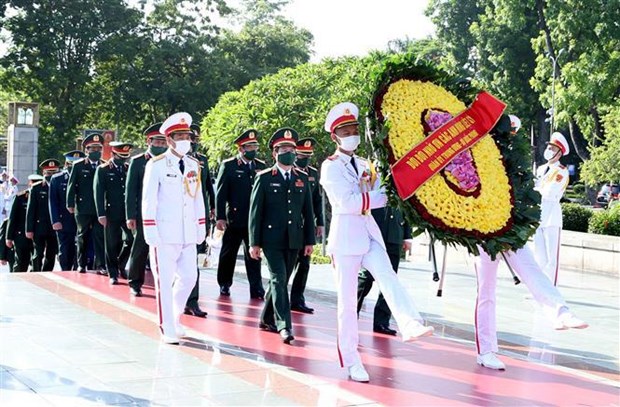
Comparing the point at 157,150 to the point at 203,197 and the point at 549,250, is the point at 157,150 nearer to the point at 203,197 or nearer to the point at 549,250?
the point at 203,197

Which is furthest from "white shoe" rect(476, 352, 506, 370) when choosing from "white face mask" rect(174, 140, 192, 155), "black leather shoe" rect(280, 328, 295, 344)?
"white face mask" rect(174, 140, 192, 155)

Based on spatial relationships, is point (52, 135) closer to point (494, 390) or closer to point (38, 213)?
point (38, 213)

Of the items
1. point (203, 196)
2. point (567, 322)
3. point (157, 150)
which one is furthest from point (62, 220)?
point (567, 322)

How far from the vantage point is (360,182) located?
6.44 meters

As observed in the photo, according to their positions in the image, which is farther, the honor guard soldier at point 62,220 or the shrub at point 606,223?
the shrub at point 606,223

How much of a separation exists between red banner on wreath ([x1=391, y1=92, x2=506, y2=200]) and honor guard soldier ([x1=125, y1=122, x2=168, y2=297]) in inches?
146

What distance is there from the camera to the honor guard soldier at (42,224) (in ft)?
42.7

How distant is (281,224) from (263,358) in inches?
53.7

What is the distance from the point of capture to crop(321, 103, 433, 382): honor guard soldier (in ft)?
20.8

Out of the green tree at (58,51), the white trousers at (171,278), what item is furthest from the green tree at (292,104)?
the green tree at (58,51)

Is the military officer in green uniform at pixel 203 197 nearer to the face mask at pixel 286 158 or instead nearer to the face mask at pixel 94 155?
the face mask at pixel 286 158

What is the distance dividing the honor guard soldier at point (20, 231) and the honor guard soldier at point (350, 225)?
27.0 feet

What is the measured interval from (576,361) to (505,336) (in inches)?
43.6

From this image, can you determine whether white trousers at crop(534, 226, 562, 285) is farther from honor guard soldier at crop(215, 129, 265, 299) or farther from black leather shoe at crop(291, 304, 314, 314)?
honor guard soldier at crop(215, 129, 265, 299)
